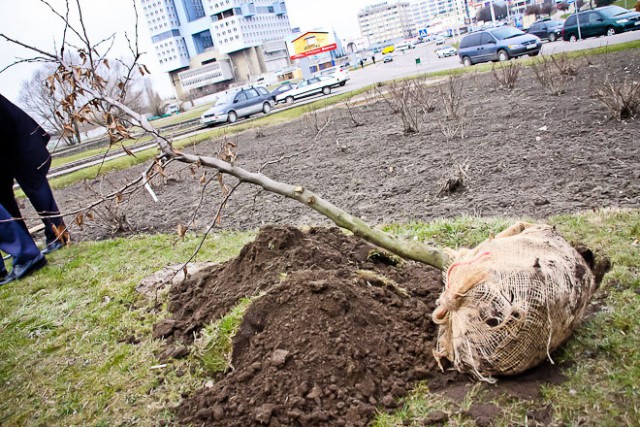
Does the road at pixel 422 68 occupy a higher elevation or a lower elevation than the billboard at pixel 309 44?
lower

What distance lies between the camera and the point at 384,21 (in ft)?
597

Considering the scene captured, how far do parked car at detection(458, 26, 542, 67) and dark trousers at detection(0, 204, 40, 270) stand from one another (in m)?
19.7

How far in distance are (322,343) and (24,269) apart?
414cm

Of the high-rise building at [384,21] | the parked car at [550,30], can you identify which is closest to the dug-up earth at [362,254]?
the parked car at [550,30]

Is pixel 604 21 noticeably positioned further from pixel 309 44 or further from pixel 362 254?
pixel 309 44

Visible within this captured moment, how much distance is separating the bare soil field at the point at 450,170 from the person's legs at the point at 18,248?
998mm

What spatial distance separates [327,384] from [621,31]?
78.3 feet

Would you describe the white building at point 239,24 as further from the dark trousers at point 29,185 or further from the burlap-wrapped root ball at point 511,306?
the burlap-wrapped root ball at point 511,306

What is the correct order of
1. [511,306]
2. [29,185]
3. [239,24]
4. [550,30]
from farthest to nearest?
[239,24] → [550,30] → [29,185] → [511,306]

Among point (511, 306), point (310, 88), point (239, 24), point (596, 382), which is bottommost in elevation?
point (596, 382)

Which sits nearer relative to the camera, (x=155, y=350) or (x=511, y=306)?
(x=511, y=306)

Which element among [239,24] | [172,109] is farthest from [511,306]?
[239,24]

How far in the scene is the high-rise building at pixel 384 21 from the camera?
17950 centimetres

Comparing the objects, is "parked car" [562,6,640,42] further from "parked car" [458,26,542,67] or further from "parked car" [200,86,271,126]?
"parked car" [200,86,271,126]
